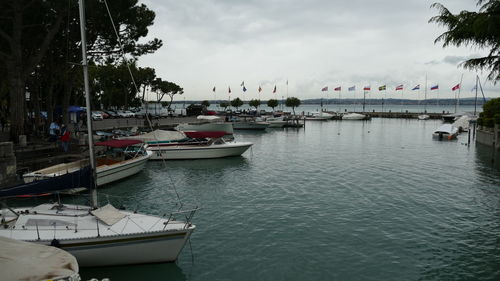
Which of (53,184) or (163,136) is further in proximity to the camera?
(163,136)

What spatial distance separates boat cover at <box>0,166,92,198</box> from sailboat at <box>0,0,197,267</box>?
1.90 meters

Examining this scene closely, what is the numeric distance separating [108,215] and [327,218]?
10.6m

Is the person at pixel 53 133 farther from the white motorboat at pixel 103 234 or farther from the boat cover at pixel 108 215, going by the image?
the boat cover at pixel 108 215

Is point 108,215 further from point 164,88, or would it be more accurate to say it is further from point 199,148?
point 164,88

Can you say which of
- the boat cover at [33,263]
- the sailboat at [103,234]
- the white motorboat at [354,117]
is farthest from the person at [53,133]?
the white motorboat at [354,117]

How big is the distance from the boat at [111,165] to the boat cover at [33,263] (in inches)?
523

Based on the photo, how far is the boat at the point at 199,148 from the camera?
35531mm

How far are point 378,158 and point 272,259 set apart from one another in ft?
92.9

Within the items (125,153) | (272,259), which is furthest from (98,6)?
(272,259)

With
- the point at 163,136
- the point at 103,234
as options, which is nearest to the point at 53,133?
the point at 163,136

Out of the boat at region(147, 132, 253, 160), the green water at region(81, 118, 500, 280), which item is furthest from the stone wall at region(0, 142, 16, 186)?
the boat at region(147, 132, 253, 160)

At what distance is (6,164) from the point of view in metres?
21.2

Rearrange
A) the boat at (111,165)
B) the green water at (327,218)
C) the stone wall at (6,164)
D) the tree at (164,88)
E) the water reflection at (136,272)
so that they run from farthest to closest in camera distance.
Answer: the tree at (164,88) → the boat at (111,165) → the stone wall at (6,164) → the green water at (327,218) → the water reflection at (136,272)

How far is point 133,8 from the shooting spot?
1347 inches
